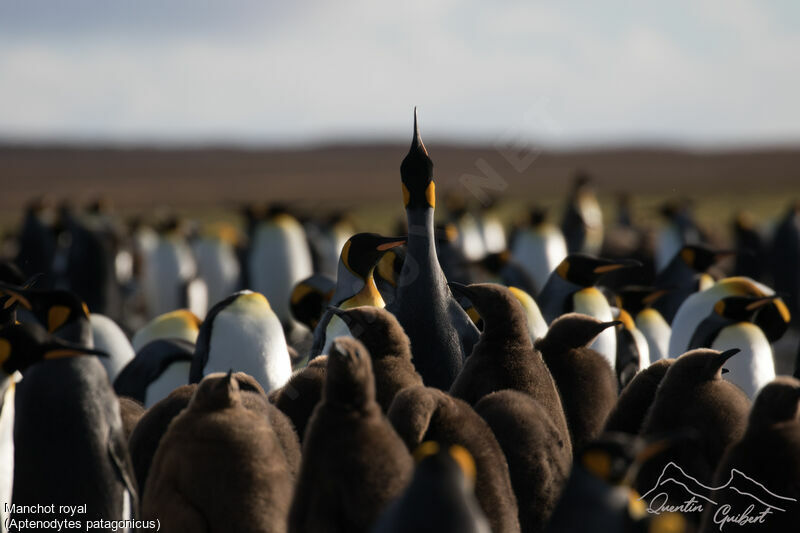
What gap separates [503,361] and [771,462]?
119 cm

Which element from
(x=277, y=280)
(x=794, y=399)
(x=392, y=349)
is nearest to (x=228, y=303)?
(x=392, y=349)

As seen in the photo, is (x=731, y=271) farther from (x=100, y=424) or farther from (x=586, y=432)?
(x=100, y=424)

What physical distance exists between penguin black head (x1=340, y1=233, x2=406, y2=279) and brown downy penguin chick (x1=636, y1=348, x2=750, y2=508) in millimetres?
1967

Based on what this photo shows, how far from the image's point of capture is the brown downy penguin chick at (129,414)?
3892mm

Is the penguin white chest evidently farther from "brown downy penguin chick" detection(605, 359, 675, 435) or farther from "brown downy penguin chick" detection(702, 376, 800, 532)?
"brown downy penguin chick" detection(702, 376, 800, 532)

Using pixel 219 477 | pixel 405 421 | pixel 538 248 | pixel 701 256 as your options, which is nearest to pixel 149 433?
pixel 219 477

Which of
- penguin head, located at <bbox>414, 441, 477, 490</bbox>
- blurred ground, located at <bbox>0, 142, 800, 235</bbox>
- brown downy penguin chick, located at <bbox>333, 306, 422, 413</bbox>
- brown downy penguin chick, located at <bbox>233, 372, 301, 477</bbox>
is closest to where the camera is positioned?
penguin head, located at <bbox>414, 441, 477, 490</bbox>

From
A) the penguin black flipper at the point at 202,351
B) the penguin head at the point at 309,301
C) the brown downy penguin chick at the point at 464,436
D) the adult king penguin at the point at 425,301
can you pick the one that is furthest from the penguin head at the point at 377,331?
the penguin head at the point at 309,301

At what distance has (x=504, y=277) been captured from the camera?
9391 millimetres

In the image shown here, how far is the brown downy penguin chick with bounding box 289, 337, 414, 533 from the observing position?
2.74 meters

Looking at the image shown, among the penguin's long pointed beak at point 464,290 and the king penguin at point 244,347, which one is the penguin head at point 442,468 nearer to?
the penguin's long pointed beak at point 464,290

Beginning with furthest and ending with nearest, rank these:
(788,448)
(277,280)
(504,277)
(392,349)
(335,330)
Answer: (277,280) → (504,277) → (335,330) → (392,349) → (788,448)

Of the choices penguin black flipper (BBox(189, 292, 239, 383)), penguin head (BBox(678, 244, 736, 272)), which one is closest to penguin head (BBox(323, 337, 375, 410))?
penguin black flipper (BBox(189, 292, 239, 383))

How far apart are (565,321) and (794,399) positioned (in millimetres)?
1602
